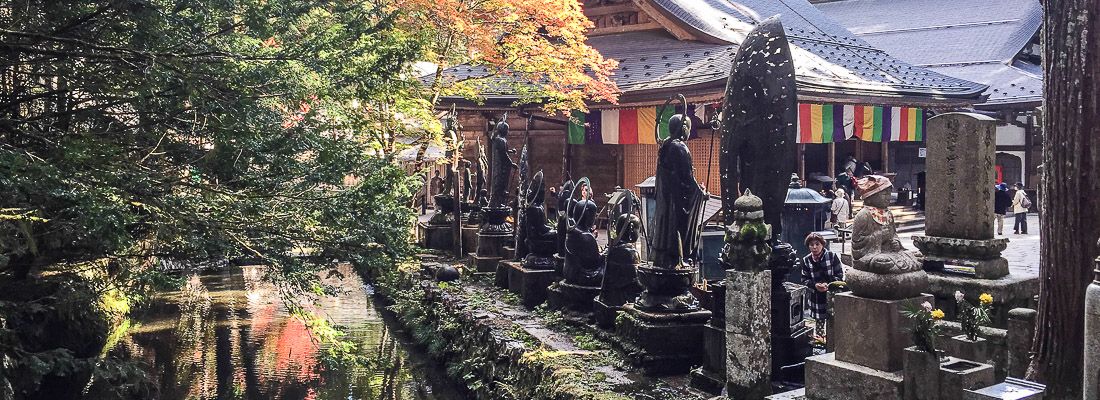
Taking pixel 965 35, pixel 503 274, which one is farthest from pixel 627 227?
pixel 965 35

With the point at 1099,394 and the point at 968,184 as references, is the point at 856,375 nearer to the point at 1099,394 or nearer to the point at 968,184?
the point at 1099,394

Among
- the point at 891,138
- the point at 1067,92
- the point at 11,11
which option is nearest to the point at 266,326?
the point at 11,11

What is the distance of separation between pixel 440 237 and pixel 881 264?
13.8m

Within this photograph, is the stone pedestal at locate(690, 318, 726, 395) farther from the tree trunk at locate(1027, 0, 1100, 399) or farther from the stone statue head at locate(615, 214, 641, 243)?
the tree trunk at locate(1027, 0, 1100, 399)

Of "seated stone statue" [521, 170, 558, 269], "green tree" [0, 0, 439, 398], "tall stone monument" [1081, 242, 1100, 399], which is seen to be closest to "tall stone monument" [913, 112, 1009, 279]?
"tall stone monument" [1081, 242, 1100, 399]

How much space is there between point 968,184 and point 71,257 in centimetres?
890

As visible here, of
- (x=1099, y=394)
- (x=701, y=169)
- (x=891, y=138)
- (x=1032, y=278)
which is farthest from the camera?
(x=891, y=138)

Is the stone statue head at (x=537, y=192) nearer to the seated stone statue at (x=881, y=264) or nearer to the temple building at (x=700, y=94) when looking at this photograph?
the temple building at (x=700, y=94)

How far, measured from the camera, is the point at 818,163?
85.0 ft

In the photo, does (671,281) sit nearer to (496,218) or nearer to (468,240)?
(496,218)

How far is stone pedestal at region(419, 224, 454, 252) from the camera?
18922 millimetres

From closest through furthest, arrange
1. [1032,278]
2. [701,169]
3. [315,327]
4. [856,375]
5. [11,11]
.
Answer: [856,375] → [11,11] → [315,327] → [1032,278] → [701,169]

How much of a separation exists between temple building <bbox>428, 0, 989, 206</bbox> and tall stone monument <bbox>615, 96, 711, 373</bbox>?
9202 mm

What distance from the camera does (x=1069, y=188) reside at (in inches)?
250
